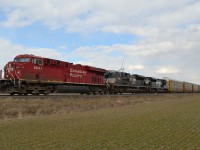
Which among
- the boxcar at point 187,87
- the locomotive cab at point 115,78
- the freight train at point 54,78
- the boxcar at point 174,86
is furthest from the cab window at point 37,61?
the boxcar at point 187,87

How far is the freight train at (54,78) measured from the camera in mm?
25827

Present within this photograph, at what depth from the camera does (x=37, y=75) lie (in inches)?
1089

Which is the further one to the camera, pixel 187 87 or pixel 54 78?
pixel 187 87

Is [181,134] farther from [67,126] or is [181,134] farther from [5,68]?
[5,68]

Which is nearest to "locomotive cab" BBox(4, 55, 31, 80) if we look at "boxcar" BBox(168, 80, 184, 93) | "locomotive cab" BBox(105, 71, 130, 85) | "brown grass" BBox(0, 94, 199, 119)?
"brown grass" BBox(0, 94, 199, 119)

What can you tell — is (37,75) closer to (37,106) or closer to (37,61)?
(37,61)

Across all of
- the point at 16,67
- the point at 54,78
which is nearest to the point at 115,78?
the point at 54,78

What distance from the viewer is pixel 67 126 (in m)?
13.5

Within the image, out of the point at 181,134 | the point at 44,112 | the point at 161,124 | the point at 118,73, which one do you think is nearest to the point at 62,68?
the point at 44,112

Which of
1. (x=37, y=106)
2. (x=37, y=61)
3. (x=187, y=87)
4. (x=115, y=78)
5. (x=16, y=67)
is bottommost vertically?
(x=37, y=106)

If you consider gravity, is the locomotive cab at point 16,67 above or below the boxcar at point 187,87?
above

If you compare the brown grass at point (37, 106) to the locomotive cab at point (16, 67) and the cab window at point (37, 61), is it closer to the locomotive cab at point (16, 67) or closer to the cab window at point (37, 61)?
the locomotive cab at point (16, 67)

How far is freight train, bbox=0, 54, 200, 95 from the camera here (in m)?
25.8

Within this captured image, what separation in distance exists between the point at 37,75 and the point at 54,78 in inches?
93.8
